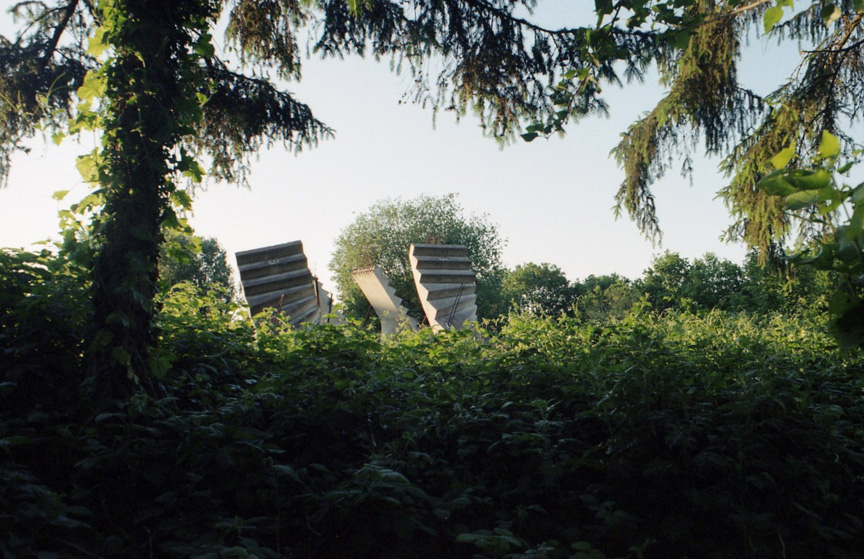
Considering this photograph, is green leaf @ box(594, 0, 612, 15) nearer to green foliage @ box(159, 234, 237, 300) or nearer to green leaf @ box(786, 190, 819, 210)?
green leaf @ box(786, 190, 819, 210)

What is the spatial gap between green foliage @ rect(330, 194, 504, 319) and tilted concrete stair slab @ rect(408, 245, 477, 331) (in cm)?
1450

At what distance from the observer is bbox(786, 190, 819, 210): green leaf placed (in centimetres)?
90

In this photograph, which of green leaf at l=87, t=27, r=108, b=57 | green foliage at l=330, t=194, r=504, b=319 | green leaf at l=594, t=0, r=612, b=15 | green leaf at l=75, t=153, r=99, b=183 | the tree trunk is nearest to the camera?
green leaf at l=594, t=0, r=612, b=15

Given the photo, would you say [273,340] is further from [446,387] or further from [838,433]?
[838,433]

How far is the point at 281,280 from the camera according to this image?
9453 millimetres

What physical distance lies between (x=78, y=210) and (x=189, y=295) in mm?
1963

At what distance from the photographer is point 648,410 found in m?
2.98

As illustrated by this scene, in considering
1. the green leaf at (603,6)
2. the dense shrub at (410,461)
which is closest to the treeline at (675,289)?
the dense shrub at (410,461)

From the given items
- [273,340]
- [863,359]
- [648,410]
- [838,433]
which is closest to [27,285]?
[273,340]

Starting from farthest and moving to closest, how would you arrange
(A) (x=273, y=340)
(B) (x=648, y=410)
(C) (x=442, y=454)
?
(A) (x=273, y=340)
(C) (x=442, y=454)
(B) (x=648, y=410)

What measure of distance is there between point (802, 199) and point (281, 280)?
906 cm

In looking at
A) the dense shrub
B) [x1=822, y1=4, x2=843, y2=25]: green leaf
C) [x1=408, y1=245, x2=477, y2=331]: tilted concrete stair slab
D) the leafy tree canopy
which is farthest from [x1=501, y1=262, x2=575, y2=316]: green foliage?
[x1=822, y1=4, x2=843, y2=25]: green leaf

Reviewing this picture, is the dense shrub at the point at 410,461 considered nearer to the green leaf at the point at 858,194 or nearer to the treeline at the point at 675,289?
the green leaf at the point at 858,194

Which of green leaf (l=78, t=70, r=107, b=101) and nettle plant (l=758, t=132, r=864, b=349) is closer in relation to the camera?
nettle plant (l=758, t=132, r=864, b=349)
